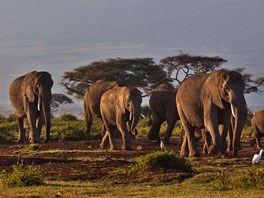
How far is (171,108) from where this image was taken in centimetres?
2784

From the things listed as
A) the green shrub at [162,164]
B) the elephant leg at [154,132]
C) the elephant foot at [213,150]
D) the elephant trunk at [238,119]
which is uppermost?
the elephant trunk at [238,119]

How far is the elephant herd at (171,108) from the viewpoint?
19.3 m

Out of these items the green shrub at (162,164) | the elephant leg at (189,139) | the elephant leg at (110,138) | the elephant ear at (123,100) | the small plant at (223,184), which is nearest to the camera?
the small plant at (223,184)

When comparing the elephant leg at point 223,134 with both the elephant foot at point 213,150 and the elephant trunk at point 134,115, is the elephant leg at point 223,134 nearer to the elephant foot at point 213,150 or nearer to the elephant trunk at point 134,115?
the elephant foot at point 213,150

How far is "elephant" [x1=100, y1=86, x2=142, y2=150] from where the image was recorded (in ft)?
78.6

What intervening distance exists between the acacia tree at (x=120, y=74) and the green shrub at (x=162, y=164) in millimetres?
36518

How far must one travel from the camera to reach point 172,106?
91.3 feet

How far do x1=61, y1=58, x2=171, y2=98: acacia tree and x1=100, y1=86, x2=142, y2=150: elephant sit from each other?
26733mm

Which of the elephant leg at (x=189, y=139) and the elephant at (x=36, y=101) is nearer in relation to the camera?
the elephant leg at (x=189, y=139)

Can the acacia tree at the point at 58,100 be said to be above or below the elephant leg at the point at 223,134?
below

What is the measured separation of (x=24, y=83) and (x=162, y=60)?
23.1m

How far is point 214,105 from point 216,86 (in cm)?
46

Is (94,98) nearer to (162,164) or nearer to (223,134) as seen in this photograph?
(223,134)

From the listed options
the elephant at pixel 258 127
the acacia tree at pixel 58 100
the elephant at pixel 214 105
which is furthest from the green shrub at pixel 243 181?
the acacia tree at pixel 58 100
